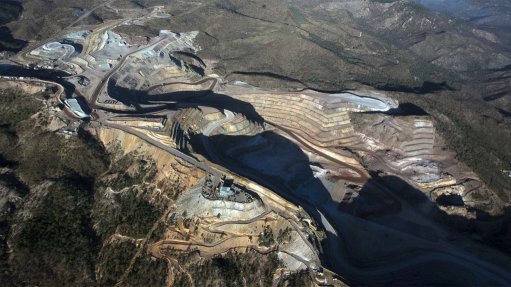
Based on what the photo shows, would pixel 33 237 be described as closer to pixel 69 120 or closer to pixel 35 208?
pixel 35 208

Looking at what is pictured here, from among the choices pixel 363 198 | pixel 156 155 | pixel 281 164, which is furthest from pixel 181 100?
pixel 363 198

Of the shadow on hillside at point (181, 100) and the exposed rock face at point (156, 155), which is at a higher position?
the exposed rock face at point (156, 155)

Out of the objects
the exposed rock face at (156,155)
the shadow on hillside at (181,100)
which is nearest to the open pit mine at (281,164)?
the exposed rock face at (156,155)

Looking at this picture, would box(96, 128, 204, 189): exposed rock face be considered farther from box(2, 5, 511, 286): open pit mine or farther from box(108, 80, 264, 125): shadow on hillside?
box(108, 80, 264, 125): shadow on hillside

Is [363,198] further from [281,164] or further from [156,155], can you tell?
[156,155]

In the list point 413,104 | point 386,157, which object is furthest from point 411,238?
point 413,104

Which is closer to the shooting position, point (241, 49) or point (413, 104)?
point (413, 104)

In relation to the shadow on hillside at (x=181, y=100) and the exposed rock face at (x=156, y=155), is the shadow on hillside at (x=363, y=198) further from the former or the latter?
the shadow on hillside at (x=181, y=100)

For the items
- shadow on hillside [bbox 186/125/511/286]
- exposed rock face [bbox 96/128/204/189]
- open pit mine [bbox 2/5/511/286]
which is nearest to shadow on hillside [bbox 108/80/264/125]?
open pit mine [bbox 2/5/511/286]
